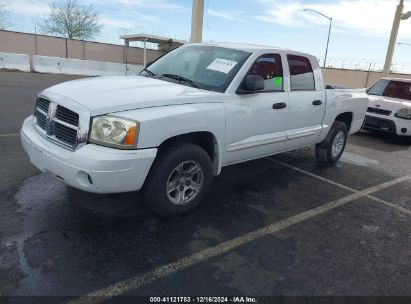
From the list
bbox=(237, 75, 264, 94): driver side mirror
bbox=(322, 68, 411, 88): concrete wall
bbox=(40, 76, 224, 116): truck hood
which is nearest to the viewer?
bbox=(40, 76, 224, 116): truck hood

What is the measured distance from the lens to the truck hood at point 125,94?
347cm

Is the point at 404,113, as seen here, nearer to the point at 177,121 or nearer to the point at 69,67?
the point at 177,121

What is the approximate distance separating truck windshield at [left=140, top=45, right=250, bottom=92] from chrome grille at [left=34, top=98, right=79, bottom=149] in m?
1.44

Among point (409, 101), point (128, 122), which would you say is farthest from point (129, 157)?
point (409, 101)

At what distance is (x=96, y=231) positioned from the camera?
3.58 metres

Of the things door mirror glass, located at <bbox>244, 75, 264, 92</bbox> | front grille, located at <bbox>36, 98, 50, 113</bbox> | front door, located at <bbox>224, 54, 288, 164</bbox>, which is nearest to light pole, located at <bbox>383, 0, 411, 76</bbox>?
front door, located at <bbox>224, 54, 288, 164</bbox>

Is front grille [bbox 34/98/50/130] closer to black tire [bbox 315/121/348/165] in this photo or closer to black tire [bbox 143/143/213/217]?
black tire [bbox 143/143/213/217]

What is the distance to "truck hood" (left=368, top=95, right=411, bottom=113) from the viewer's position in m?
9.41

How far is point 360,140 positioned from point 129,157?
773 cm

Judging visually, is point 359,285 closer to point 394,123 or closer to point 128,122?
point 128,122

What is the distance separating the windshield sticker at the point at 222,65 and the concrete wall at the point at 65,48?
31.7m

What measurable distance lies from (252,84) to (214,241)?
1822 millimetres

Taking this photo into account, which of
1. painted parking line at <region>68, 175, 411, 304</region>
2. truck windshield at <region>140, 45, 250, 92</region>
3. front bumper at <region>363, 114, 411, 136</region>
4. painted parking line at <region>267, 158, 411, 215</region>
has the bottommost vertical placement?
painted parking line at <region>267, 158, 411, 215</region>

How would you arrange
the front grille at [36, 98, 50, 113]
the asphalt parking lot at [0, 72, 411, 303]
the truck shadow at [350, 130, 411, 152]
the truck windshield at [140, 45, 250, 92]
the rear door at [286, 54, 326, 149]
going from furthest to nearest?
the truck shadow at [350, 130, 411, 152]
the rear door at [286, 54, 326, 149]
the truck windshield at [140, 45, 250, 92]
the front grille at [36, 98, 50, 113]
the asphalt parking lot at [0, 72, 411, 303]
